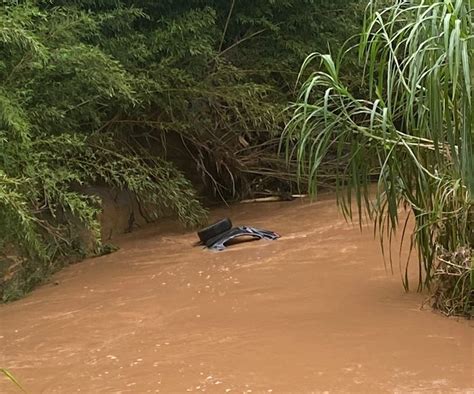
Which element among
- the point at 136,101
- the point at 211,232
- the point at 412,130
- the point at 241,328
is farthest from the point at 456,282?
the point at 136,101

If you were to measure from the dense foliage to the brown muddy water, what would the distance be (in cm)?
69

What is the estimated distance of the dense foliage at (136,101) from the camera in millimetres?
5473

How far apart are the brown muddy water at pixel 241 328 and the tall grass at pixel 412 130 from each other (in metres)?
0.49

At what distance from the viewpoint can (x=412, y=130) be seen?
3803mm

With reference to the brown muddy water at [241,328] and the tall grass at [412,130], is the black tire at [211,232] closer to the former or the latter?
the brown muddy water at [241,328]

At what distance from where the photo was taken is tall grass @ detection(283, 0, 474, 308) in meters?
3.35

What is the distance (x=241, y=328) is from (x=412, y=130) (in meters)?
1.29

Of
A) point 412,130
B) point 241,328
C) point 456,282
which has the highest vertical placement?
point 412,130

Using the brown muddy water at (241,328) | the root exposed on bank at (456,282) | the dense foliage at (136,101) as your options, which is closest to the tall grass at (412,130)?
the root exposed on bank at (456,282)

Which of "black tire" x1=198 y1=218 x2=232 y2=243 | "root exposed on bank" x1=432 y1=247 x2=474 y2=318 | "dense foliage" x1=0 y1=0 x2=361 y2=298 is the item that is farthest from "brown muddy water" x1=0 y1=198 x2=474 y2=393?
"dense foliage" x1=0 y1=0 x2=361 y2=298

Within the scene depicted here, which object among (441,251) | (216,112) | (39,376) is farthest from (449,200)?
(216,112)

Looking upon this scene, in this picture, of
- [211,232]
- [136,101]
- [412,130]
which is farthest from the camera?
[136,101]

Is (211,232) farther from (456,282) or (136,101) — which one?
(456,282)

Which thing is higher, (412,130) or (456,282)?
(412,130)
